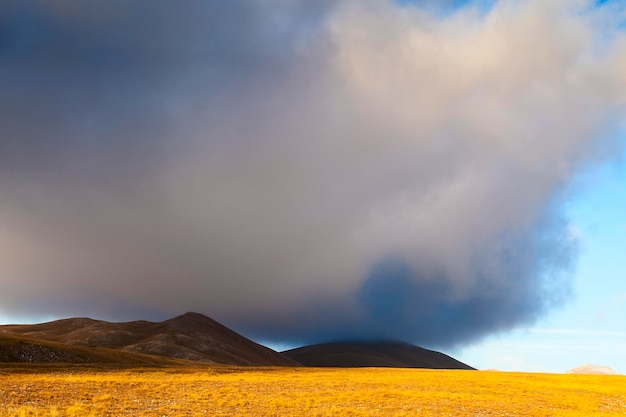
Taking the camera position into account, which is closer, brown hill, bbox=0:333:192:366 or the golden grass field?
the golden grass field

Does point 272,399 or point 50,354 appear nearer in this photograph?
point 272,399

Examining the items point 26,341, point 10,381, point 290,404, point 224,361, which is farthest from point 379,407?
point 224,361

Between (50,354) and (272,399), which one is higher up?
(50,354)

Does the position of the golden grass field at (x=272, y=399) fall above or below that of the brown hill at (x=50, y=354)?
below

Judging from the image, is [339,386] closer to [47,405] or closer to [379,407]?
[379,407]

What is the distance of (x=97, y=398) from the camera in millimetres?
42156

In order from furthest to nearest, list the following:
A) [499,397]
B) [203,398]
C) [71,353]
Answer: [71,353] → [499,397] → [203,398]

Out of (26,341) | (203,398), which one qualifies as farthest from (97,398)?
(26,341)

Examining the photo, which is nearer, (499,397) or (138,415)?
(138,415)

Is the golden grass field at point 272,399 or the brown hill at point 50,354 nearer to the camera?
the golden grass field at point 272,399

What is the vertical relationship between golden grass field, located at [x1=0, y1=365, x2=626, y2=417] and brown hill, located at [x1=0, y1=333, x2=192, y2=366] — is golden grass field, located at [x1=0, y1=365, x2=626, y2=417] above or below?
below

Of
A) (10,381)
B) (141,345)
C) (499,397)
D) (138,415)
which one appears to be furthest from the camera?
(141,345)

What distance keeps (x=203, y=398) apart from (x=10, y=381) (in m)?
24.5

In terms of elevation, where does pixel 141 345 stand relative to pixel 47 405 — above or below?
above
